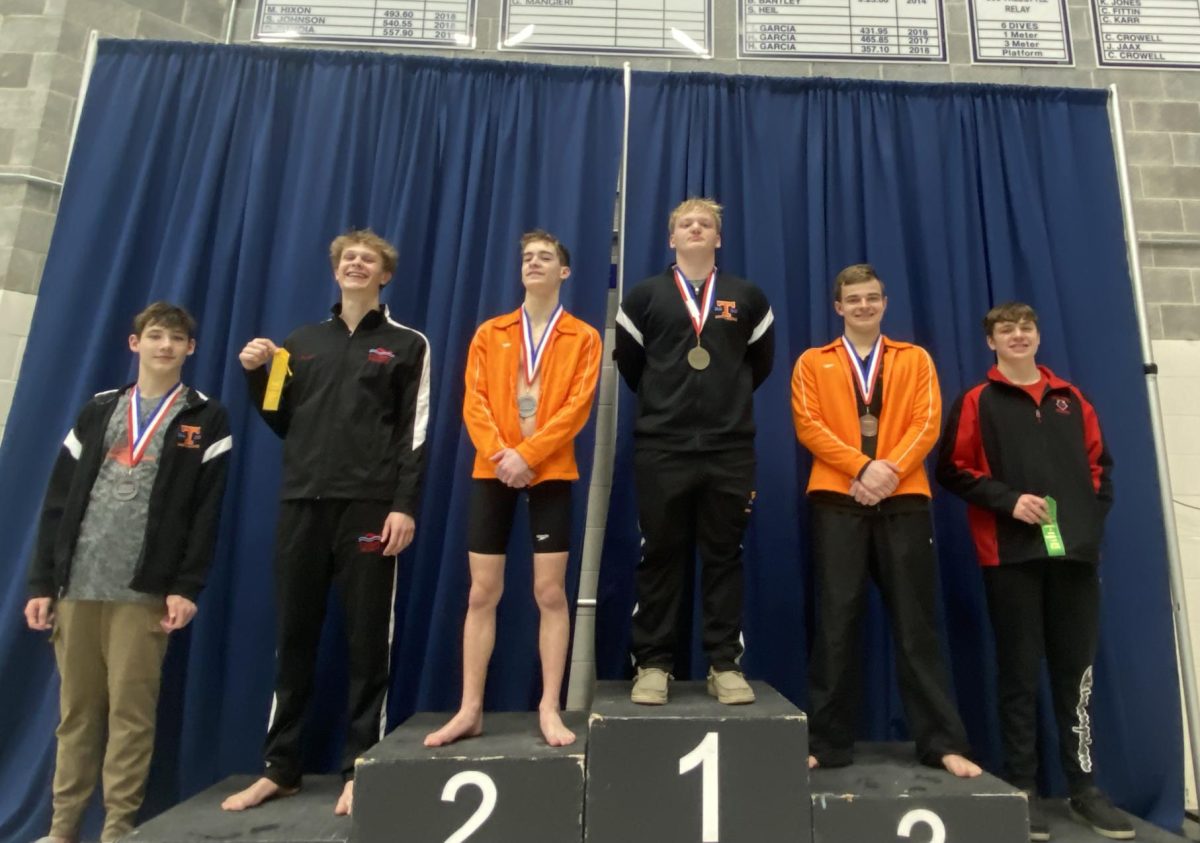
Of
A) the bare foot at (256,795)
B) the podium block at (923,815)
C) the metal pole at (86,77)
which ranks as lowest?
the bare foot at (256,795)

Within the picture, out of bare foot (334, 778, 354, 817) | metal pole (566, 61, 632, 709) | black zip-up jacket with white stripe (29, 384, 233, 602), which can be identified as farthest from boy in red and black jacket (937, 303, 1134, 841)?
black zip-up jacket with white stripe (29, 384, 233, 602)

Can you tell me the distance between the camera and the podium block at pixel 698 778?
1676 mm

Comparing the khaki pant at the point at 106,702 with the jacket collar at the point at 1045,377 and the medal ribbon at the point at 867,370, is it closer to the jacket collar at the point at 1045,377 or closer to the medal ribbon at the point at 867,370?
the medal ribbon at the point at 867,370

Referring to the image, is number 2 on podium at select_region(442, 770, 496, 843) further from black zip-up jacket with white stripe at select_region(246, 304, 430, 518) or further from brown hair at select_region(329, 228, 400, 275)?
brown hair at select_region(329, 228, 400, 275)

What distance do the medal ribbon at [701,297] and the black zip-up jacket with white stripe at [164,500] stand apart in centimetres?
159

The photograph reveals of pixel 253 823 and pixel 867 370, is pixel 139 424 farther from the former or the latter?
pixel 867 370

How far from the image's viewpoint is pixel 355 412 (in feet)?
7.10

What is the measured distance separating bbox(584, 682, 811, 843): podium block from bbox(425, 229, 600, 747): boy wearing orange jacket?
7.3 inches

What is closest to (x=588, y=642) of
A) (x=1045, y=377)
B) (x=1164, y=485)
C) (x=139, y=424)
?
(x=139, y=424)

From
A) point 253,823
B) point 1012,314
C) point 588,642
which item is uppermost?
point 1012,314

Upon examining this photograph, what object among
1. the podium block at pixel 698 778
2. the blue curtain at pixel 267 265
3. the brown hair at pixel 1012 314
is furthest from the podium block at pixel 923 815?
the brown hair at pixel 1012 314

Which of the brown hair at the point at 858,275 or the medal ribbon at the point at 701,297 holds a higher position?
the brown hair at the point at 858,275

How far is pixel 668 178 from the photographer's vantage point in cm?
299

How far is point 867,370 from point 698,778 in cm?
137
